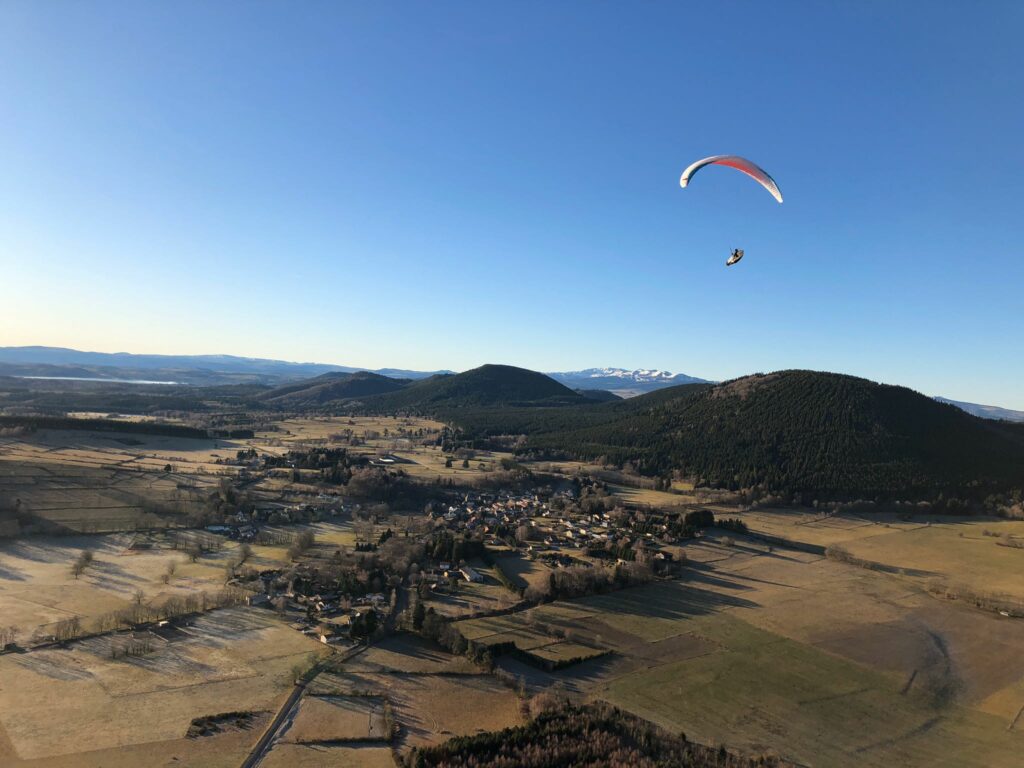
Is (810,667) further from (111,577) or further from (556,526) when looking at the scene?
(111,577)

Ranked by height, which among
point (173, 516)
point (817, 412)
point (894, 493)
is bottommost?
point (173, 516)

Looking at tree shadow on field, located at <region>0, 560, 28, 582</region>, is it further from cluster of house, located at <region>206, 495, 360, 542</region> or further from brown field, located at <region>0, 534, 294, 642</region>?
cluster of house, located at <region>206, 495, 360, 542</region>

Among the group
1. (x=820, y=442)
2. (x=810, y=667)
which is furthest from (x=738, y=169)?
(x=820, y=442)

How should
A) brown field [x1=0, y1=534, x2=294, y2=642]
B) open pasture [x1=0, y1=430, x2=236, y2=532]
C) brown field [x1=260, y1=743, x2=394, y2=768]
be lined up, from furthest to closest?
open pasture [x1=0, y1=430, x2=236, y2=532], brown field [x1=0, y1=534, x2=294, y2=642], brown field [x1=260, y1=743, x2=394, y2=768]

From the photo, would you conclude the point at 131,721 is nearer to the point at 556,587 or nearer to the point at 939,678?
the point at 556,587

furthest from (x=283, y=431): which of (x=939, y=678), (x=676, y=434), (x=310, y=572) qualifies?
(x=939, y=678)

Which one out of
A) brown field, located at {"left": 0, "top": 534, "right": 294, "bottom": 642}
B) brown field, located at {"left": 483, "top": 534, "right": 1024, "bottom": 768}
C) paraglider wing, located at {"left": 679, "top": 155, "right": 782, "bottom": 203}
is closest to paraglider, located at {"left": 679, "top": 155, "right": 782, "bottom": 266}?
paraglider wing, located at {"left": 679, "top": 155, "right": 782, "bottom": 203}
